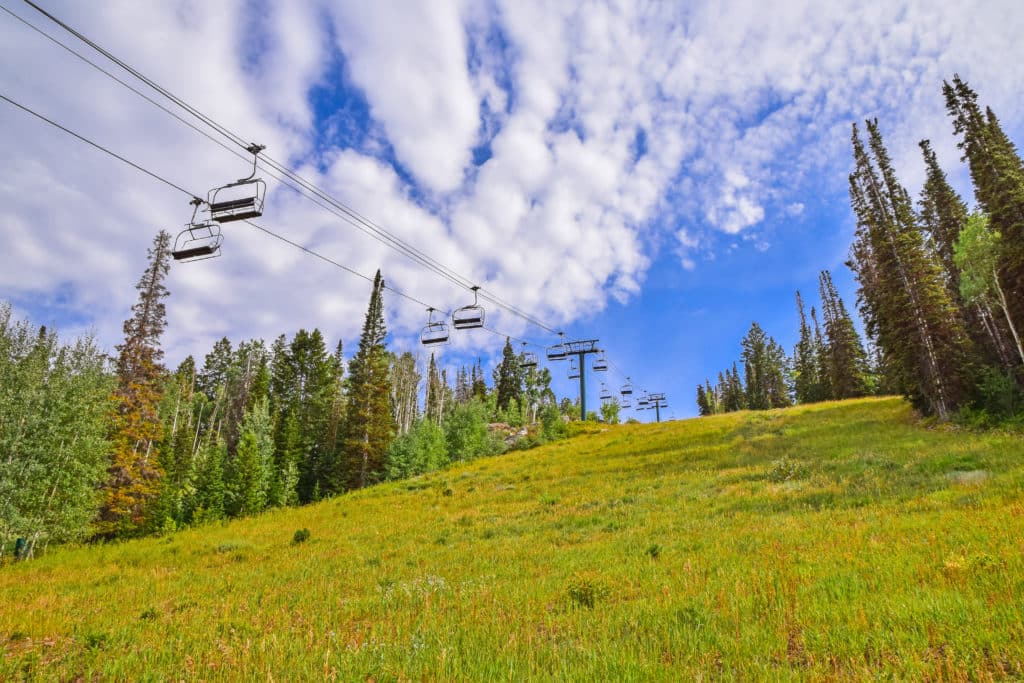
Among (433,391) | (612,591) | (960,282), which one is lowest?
(612,591)

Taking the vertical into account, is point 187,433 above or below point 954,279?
below

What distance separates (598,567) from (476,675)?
5.64 m

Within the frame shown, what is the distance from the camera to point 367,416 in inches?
1986

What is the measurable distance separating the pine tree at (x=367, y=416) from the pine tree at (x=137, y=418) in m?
17.2

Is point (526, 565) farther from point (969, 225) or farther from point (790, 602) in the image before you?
point (969, 225)

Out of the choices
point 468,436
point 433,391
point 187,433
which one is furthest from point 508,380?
point 187,433

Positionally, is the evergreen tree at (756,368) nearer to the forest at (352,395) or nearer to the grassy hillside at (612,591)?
the forest at (352,395)

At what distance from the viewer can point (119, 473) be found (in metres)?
30.4

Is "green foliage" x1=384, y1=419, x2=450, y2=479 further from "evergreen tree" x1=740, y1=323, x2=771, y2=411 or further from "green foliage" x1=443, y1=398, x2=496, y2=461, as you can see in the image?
"evergreen tree" x1=740, y1=323, x2=771, y2=411

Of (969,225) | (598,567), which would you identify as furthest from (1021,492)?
(969,225)

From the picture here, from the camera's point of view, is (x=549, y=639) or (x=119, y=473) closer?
(x=549, y=639)

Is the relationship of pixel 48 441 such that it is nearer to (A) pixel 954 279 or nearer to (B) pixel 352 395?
(B) pixel 352 395

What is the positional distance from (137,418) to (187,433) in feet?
63.5

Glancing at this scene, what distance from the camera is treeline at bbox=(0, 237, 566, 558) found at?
23.5 meters
